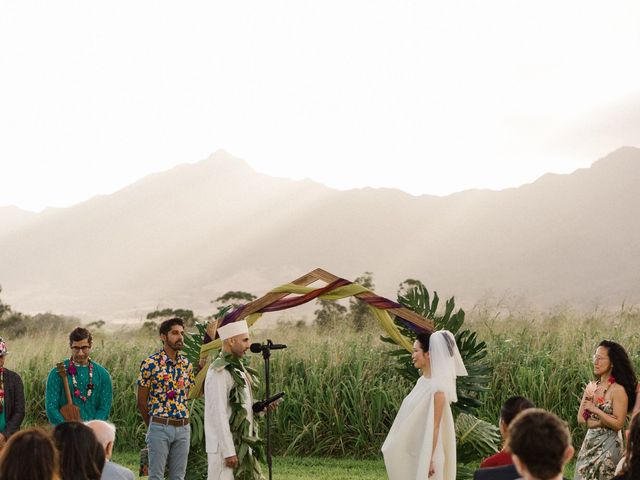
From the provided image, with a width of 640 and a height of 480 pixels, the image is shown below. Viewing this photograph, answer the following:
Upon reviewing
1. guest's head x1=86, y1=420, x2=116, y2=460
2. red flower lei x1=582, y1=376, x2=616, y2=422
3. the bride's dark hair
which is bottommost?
red flower lei x1=582, y1=376, x2=616, y2=422

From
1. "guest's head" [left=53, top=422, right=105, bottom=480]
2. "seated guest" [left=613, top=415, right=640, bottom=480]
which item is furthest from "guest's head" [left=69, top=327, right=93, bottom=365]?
"seated guest" [left=613, top=415, right=640, bottom=480]

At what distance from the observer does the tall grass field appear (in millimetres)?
12562

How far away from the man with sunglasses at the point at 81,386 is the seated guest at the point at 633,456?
456 centimetres

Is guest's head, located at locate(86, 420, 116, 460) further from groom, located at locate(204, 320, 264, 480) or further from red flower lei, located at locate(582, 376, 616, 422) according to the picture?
red flower lei, located at locate(582, 376, 616, 422)

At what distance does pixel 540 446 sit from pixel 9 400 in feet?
17.0

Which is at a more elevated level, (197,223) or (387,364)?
(197,223)

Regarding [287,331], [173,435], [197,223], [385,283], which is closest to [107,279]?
[197,223]

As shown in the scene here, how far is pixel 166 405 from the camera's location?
26.0 ft

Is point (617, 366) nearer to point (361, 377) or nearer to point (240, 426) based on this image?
point (240, 426)

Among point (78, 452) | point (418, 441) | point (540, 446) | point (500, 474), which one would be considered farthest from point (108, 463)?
point (418, 441)

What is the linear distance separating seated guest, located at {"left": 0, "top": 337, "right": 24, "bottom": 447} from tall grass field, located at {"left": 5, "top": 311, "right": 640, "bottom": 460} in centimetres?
557

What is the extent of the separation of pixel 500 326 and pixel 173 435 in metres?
8.01

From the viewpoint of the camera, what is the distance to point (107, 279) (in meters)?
132

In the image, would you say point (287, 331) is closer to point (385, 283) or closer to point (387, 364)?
point (387, 364)
